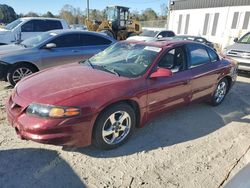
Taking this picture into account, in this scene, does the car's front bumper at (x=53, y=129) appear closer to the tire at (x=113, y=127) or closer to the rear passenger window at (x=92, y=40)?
the tire at (x=113, y=127)

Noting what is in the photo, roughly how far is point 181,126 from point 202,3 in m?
22.1

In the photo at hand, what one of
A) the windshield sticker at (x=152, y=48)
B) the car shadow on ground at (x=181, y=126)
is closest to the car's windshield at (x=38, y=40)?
the windshield sticker at (x=152, y=48)

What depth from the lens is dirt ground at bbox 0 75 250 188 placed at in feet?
9.10

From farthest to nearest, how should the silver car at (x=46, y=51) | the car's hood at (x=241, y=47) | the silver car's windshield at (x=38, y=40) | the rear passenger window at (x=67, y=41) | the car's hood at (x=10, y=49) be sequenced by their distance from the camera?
the car's hood at (x=241, y=47), the rear passenger window at (x=67, y=41), the silver car's windshield at (x=38, y=40), the car's hood at (x=10, y=49), the silver car at (x=46, y=51)

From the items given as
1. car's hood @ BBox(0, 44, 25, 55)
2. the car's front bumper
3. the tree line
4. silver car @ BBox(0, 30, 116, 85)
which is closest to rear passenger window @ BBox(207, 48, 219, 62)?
the car's front bumper

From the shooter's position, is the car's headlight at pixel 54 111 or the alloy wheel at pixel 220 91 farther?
the alloy wheel at pixel 220 91

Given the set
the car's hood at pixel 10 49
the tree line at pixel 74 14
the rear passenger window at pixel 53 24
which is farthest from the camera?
the tree line at pixel 74 14

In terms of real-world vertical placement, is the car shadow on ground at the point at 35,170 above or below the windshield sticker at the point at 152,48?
below

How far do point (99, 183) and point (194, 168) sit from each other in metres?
1.24

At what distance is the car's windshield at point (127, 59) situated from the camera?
3.63 meters

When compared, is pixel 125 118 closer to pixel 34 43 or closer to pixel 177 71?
pixel 177 71

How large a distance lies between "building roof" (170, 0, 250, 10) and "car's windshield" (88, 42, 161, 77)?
724 inches

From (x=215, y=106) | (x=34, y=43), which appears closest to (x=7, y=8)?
(x=34, y=43)

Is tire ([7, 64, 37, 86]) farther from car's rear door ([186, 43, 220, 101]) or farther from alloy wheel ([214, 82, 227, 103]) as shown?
alloy wheel ([214, 82, 227, 103])
